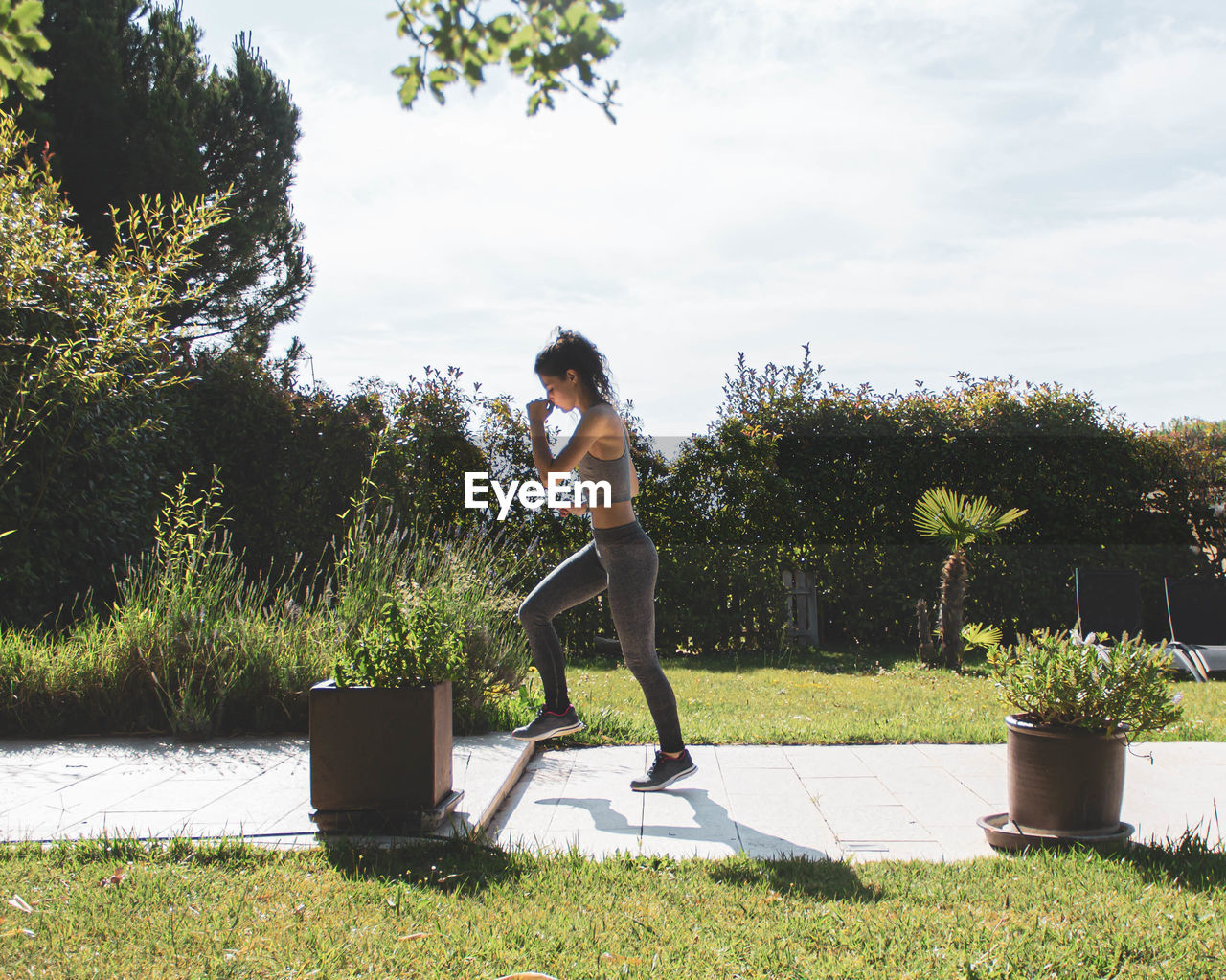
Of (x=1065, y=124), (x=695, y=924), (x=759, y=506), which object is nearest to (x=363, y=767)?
(x=695, y=924)

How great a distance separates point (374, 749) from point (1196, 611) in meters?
9.59

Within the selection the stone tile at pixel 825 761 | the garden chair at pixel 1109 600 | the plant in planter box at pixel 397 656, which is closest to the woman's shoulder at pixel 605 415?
the plant in planter box at pixel 397 656

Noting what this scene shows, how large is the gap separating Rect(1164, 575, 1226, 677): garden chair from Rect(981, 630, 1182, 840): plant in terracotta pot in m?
7.41

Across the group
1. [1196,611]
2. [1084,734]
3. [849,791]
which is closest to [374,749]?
[849,791]

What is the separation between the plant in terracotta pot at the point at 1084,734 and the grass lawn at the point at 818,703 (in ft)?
3.65

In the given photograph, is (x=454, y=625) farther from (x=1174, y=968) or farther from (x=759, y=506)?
(x=759, y=506)

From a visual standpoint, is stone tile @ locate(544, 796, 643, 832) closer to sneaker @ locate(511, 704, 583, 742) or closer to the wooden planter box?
sneaker @ locate(511, 704, 583, 742)

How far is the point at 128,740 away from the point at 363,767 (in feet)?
7.77

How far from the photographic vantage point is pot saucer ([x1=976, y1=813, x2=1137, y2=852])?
124 inches

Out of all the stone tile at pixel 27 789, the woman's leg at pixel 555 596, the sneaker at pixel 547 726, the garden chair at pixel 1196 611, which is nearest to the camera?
the stone tile at pixel 27 789

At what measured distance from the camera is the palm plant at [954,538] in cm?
864

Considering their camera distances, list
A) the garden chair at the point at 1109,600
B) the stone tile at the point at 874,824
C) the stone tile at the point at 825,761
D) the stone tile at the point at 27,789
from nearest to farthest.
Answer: the stone tile at the point at 874,824 < the stone tile at the point at 27,789 < the stone tile at the point at 825,761 < the garden chair at the point at 1109,600

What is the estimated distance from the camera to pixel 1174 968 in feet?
7.34

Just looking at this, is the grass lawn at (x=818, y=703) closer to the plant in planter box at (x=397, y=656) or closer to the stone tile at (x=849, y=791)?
the stone tile at (x=849, y=791)
